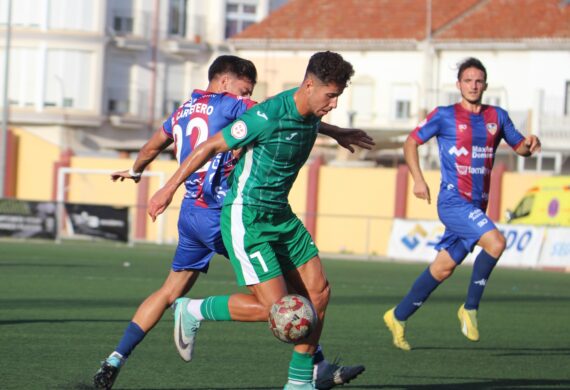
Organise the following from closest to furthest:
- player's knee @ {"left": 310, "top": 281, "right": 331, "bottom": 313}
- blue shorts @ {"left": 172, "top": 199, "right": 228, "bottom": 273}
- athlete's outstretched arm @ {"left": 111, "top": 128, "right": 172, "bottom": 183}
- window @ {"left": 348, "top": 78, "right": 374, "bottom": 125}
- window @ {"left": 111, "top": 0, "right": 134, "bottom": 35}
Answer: player's knee @ {"left": 310, "top": 281, "right": 331, "bottom": 313} < blue shorts @ {"left": 172, "top": 199, "right": 228, "bottom": 273} < athlete's outstretched arm @ {"left": 111, "top": 128, "right": 172, "bottom": 183} < window @ {"left": 348, "top": 78, "right": 374, "bottom": 125} < window @ {"left": 111, "top": 0, "right": 134, "bottom": 35}

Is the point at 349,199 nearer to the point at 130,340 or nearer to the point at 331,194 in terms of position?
the point at 331,194

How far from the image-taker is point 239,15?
61.5m

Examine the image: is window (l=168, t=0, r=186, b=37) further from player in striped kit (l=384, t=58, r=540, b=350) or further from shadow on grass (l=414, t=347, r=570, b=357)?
shadow on grass (l=414, t=347, r=570, b=357)

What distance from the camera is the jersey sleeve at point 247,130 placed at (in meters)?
8.08

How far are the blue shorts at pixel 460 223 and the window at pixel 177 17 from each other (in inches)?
1909

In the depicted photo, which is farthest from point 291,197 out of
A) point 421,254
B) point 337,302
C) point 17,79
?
point 337,302

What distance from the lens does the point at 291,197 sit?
44125 millimetres

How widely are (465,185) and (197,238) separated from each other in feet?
11.6

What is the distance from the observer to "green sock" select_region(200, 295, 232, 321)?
8.54 m

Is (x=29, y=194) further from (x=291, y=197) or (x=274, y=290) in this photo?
(x=274, y=290)

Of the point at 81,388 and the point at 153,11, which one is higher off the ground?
the point at 153,11

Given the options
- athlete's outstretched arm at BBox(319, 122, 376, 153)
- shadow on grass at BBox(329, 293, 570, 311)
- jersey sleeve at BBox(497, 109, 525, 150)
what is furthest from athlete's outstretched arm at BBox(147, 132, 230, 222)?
shadow on grass at BBox(329, 293, 570, 311)

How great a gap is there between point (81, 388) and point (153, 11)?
50828 mm

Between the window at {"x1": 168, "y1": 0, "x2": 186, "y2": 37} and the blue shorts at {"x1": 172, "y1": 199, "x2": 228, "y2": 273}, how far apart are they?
5100cm
